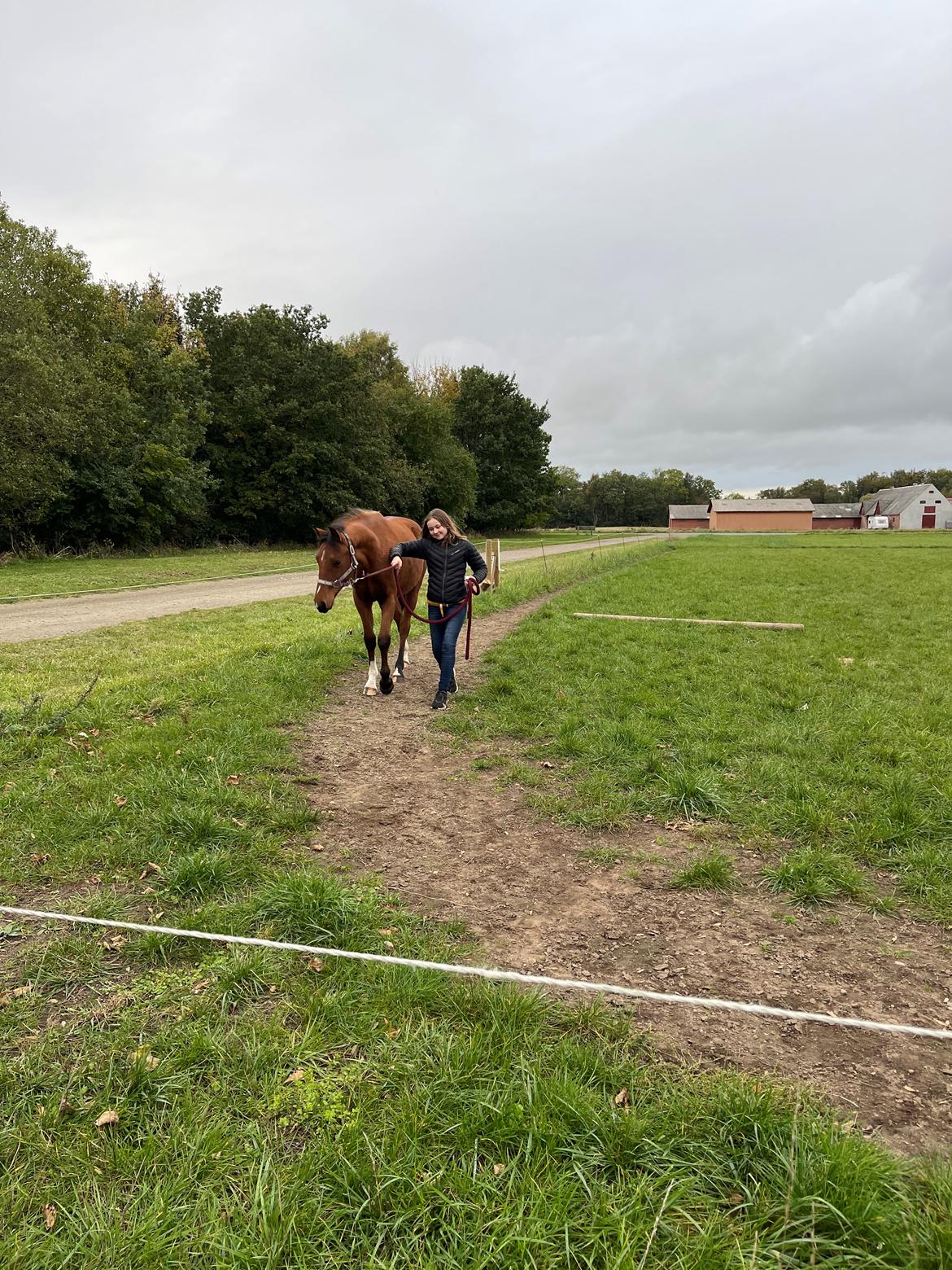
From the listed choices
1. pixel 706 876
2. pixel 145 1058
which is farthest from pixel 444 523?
pixel 145 1058

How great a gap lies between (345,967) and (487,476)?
66869 millimetres

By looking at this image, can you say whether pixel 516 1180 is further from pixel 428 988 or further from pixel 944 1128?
pixel 944 1128

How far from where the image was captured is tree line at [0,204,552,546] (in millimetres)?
24000

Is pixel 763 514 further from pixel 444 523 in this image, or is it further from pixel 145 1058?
pixel 145 1058

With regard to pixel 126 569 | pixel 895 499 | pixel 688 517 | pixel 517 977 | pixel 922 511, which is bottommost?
pixel 517 977

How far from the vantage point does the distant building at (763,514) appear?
4124 inches

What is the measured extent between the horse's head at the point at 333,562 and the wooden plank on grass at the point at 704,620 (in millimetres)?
7160

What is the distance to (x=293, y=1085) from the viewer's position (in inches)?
90.4

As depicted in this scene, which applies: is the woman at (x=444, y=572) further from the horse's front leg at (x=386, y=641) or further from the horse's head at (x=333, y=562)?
the horse's head at (x=333, y=562)

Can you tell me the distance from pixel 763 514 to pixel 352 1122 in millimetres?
116870

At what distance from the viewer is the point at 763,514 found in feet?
351

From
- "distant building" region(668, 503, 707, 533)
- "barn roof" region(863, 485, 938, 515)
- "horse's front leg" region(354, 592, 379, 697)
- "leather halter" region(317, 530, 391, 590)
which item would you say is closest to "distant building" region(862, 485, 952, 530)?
"barn roof" region(863, 485, 938, 515)

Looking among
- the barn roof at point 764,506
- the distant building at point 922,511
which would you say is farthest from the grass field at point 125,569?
the distant building at point 922,511

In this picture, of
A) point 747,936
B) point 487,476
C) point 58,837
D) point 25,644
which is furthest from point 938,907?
point 487,476
